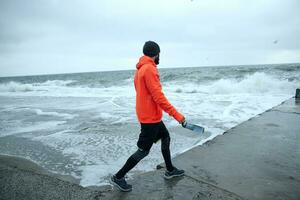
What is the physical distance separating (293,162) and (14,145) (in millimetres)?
5294

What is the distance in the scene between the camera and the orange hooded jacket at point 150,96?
Answer: 2578 mm

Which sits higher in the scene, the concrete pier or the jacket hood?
the jacket hood

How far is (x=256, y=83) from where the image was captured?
781 inches

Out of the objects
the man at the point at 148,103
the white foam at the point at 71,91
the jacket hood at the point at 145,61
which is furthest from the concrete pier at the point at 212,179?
the white foam at the point at 71,91

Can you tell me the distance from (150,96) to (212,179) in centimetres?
127

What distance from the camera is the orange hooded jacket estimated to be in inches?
102

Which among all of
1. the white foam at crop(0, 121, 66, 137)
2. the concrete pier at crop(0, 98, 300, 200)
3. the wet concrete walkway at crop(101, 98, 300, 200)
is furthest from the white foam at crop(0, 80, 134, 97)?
the concrete pier at crop(0, 98, 300, 200)

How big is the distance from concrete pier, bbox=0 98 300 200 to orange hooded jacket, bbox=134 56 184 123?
78 centimetres

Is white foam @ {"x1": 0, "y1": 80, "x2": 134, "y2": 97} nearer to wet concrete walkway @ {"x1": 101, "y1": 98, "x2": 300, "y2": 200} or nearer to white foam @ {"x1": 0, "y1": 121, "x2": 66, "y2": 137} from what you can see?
white foam @ {"x1": 0, "y1": 121, "x2": 66, "y2": 137}

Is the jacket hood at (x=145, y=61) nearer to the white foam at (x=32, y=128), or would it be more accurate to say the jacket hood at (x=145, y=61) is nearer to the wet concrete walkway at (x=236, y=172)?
the wet concrete walkway at (x=236, y=172)

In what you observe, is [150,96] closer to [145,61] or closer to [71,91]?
[145,61]

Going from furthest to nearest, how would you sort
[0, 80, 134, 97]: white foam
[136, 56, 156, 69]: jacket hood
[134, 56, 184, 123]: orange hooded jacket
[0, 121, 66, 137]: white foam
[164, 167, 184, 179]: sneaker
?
[0, 80, 134, 97]: white foam < [0, 121, 66, 137]: white foam < [164, 167, 184, 179]: sneaker < [136, 56, 156, 69]: jacket hood < [134, 56, 184, 123]: orange hooded jacket

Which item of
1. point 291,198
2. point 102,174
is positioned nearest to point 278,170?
point 291,198

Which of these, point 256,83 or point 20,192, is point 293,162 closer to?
point 20,192
